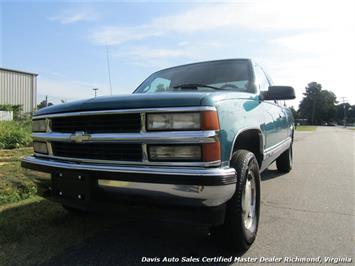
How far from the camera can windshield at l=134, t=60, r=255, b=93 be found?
4.11 metres

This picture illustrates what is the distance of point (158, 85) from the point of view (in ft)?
15.5

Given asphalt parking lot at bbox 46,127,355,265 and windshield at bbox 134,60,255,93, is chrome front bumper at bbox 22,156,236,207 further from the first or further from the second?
windshield at bbox 134,60,255,93

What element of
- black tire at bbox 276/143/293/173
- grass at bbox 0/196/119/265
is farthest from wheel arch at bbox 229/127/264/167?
black tire at bbox 276/143/293/173

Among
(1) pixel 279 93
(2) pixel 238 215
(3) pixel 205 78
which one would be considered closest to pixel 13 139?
(3) pixel 205 78

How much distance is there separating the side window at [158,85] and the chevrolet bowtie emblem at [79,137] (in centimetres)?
177

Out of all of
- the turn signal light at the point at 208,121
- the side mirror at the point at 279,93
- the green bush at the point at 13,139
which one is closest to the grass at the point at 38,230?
the turn signal light at the point at 208,121

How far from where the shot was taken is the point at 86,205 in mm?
2787

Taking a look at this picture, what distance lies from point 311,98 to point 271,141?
114 meters

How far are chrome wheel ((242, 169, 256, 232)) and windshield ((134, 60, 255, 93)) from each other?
3.69 ft

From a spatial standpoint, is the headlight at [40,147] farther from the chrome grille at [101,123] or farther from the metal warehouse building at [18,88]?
the metal warehouse building at [18,88]

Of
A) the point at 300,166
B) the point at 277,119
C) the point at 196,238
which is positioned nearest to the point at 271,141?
the point at 277,119

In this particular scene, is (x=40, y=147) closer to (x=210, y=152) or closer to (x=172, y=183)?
(x=172, y=183)

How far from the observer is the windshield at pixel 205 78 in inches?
162

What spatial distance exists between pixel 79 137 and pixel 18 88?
27965 millimetres
